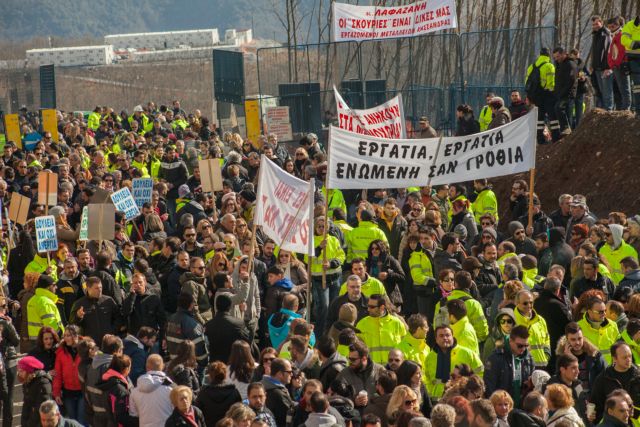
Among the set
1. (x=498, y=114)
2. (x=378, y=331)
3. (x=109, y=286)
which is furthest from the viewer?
(x=498, y=114)

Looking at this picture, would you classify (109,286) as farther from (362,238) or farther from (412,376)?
(412,376)

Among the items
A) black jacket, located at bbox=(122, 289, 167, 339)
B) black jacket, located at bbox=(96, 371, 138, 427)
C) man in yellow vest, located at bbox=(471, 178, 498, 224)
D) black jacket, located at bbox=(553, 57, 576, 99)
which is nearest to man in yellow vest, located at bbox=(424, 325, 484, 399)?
black jacket, located at bbox=(96, 371, 138, 427)

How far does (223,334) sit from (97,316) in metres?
1.88

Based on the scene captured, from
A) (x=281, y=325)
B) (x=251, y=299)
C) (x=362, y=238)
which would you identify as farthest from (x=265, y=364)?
(x=362, y=238)

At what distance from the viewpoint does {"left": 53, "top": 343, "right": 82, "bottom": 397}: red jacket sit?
1252 centimetres

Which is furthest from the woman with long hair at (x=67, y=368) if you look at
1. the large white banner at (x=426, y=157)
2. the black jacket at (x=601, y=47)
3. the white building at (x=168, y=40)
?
the white building at (x=168, y=40)

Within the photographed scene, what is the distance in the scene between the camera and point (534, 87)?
22.3 meters

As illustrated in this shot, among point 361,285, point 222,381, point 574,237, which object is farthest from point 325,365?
point 574,237

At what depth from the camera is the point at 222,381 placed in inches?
426

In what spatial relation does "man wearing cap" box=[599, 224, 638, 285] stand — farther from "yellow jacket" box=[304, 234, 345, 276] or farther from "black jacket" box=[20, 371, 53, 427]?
"black jacket" box=[20, 371, 53, 427]

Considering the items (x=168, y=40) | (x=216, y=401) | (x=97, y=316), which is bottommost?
(x=216, y=401)

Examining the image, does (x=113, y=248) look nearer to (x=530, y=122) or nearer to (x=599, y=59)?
(x=530, y=122)

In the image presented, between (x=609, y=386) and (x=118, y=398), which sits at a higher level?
(x=609, y=386)

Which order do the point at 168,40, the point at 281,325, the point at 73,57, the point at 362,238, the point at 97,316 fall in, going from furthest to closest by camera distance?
the point at 168,40
the point at 73,57
the point at 362,238
the point at 97,316
the point at 281,325
